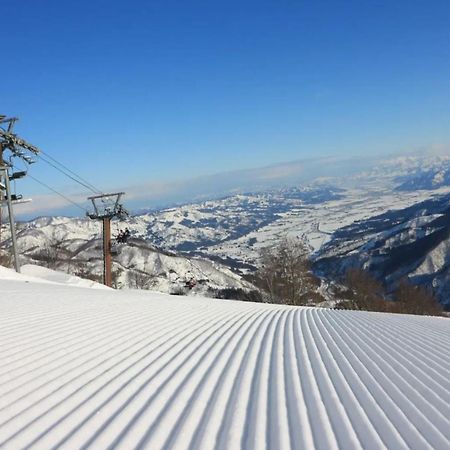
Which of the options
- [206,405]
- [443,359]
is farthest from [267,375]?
[443,359]

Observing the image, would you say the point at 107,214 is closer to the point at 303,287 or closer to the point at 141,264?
the point at 303,287

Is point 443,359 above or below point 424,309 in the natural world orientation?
above

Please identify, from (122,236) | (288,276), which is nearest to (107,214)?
(122,236)

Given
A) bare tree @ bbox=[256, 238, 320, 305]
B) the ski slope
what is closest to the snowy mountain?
bare tree @ bbox=[256, 238, 320, 305]

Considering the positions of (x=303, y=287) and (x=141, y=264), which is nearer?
(x=303, y=287)

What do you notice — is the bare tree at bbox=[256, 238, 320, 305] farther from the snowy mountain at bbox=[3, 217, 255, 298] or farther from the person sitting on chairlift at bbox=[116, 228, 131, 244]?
the snowy mountain at bbox=[3, 217, 255, 298]

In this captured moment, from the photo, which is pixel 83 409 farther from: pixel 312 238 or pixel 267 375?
pixel 312 238

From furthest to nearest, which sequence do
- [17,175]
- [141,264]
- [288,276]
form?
1. [141,264]
2. [288,276]
3. [17,175]
